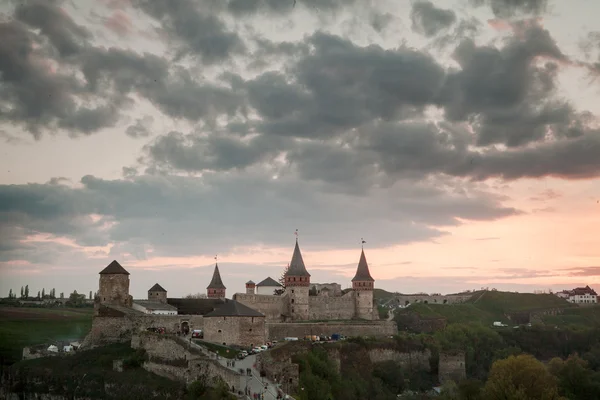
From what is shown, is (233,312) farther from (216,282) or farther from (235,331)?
(216,282)

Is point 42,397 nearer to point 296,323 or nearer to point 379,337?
point 296,323

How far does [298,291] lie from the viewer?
75000mm

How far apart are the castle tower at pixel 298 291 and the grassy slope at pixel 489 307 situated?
29.1m

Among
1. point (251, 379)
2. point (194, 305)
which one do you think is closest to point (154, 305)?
point (194, 305)

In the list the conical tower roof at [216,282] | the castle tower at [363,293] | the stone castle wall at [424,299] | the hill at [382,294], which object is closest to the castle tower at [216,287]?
the conical tower roof at [216,282]

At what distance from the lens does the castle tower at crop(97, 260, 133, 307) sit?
6247 centimetres

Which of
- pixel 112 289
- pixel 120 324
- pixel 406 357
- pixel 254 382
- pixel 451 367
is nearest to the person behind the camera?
pixel 254 382

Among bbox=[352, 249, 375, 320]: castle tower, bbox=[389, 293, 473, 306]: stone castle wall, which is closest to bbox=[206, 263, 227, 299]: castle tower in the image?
bbox=[352, 249, 375, 320]: castle tower

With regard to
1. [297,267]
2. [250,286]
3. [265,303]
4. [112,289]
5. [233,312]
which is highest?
[297,267]

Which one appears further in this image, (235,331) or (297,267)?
(297,267)

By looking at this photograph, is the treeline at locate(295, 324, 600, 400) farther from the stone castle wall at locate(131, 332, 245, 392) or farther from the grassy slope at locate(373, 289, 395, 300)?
the grassy slope at locate(373, 289, 395, 300)

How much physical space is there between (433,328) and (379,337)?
2110 centimetres

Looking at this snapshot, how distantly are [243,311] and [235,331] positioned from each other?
6.65 feet

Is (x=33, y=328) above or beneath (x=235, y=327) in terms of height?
above
